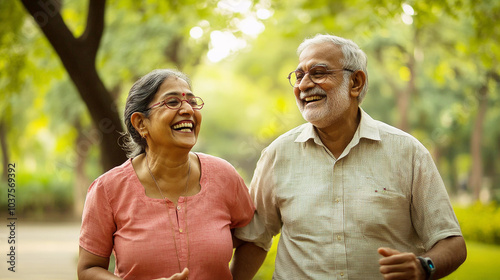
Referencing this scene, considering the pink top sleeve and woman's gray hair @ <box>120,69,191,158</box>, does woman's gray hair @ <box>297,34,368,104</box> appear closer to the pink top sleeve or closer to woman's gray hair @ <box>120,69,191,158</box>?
woman's gray hair @ <box>120,69,191,158</box>

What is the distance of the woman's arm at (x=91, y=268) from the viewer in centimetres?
260

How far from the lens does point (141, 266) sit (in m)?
2.65

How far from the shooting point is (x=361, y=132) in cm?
297

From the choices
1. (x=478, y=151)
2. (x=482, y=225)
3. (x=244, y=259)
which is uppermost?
(x=244, y=259)

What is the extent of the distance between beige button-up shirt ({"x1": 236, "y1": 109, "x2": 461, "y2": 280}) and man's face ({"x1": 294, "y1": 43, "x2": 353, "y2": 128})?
0.47 feet

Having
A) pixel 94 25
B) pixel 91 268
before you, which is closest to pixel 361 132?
pixel 91 268

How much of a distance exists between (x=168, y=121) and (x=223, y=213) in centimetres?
59

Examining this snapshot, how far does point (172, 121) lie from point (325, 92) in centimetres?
88

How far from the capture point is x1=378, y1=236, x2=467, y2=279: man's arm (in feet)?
8.01

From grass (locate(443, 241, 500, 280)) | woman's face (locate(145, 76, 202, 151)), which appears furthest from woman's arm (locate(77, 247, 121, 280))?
grass (locate(443, 241, 500, 280))

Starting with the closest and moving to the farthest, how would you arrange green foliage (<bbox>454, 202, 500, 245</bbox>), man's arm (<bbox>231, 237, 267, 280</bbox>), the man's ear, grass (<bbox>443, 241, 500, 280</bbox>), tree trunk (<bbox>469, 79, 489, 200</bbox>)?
the man's ear → man's arm (<bbox>231, 237, 267, 280</bbox>) → grass (<bbox>443, 241, 500, 280</bbox>) → green foliage (<bbox>454, 202, 500, 245</bbox>) → tree trunk (<bbox>469, 79, 489, 200</bbox>)

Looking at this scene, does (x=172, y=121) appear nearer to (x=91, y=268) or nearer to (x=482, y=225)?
(x=91, y=268)

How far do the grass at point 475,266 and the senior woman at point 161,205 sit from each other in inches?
120

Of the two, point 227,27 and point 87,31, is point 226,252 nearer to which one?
point 87,31
